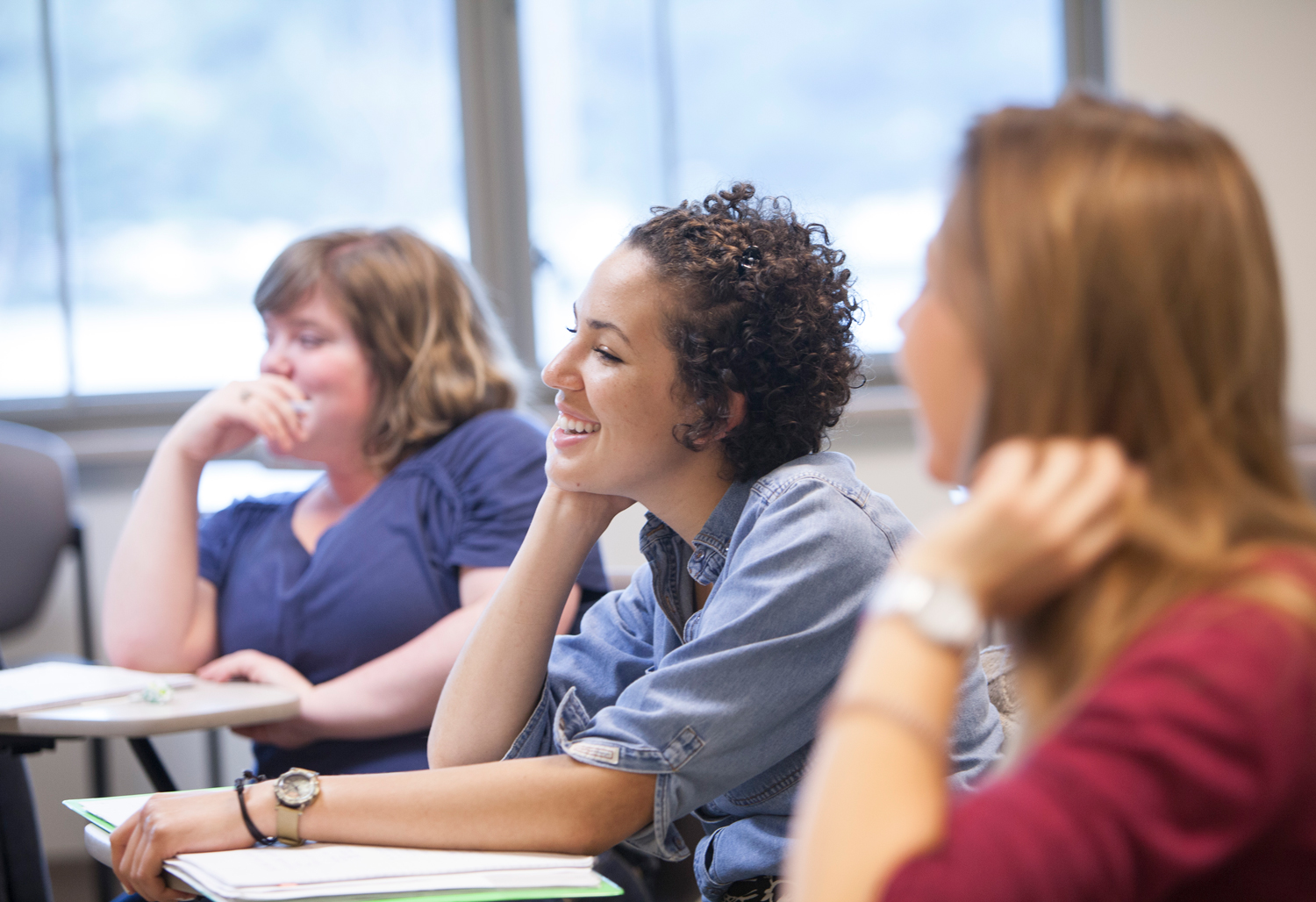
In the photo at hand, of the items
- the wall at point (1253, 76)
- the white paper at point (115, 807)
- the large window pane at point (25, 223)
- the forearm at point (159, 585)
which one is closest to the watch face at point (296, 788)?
the white paper at point (115, 807)

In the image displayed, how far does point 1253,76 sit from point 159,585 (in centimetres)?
304

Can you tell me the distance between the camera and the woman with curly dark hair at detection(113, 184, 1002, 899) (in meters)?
1.05

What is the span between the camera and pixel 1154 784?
21.7 inches

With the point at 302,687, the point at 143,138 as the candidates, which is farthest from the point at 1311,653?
the point at 143,138

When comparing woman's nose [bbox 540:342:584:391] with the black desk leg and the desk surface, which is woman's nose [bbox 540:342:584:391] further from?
the black desk leg

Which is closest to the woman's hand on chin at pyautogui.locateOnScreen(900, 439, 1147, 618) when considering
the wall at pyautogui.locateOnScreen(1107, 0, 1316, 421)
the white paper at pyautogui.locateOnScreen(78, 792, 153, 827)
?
the white paper at pyautogui.locateOnScreen(78, 792, 153, 827)

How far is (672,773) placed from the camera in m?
1.04

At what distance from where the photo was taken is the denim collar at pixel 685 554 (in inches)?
48.5

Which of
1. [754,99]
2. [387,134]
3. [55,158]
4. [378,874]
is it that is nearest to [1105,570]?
[378,874]

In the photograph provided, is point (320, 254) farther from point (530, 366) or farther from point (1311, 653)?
point (1311, 653)

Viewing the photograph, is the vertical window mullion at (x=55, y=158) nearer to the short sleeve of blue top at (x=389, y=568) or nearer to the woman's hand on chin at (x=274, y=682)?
the short sleeve of blue top at (x=389, y=568)

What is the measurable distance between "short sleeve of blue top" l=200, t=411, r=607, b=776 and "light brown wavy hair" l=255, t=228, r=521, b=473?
0.06 m

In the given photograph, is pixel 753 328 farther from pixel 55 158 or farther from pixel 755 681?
pixel 55 158

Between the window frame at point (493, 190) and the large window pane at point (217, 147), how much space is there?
0.05 metres
